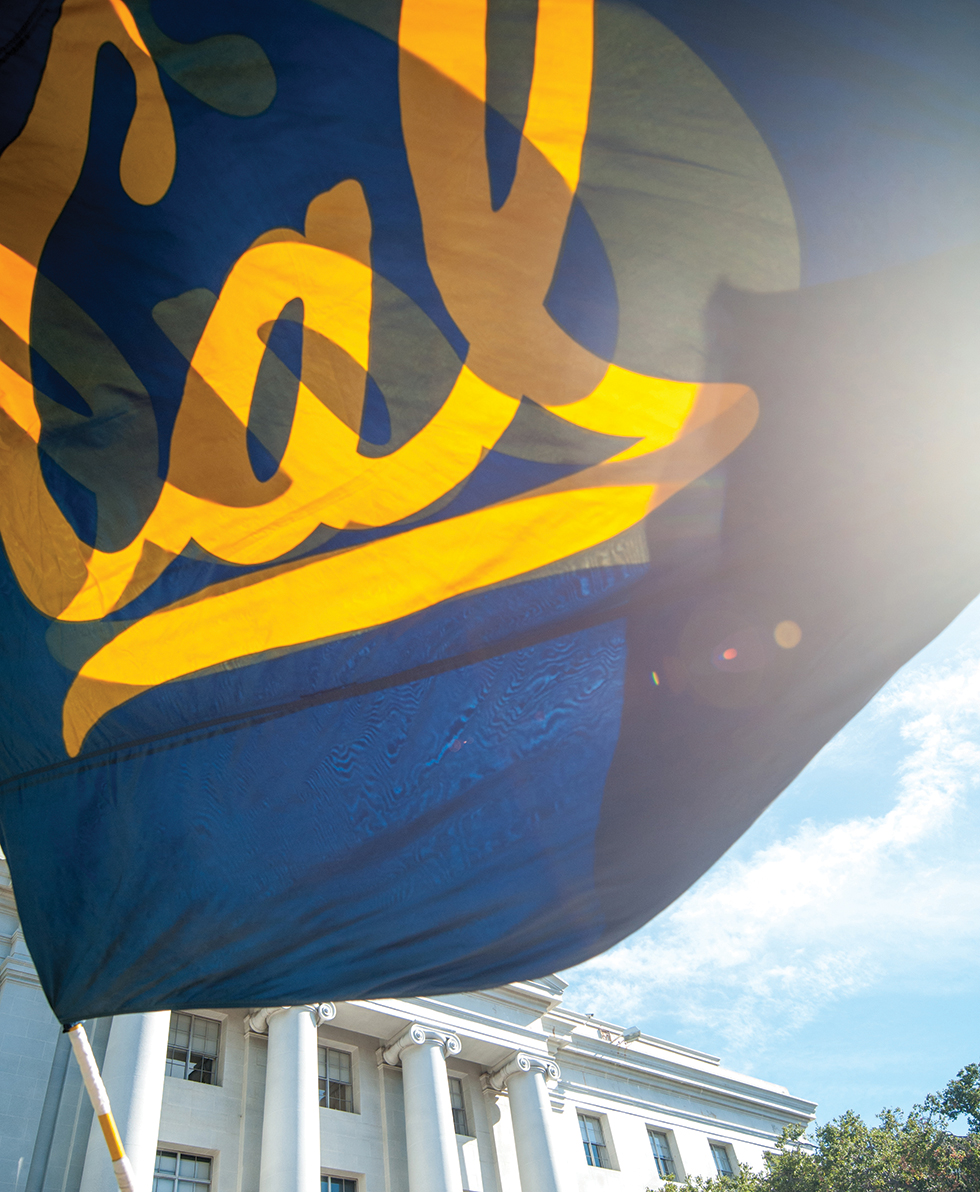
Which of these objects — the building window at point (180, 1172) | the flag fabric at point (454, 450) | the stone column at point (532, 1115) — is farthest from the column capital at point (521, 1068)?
the flag fabric at point (454, 450)

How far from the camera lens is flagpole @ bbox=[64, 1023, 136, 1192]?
3045 millimetres

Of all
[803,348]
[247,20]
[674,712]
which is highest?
[247,20]

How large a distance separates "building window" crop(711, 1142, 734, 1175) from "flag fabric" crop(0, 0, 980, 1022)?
109 ft

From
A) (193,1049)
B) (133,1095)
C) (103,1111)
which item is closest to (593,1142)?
(193,1049)

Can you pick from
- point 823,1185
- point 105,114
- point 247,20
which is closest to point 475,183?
point 247,20

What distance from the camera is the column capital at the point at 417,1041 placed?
837 inches

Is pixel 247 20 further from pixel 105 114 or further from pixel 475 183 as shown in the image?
pixel 475 183

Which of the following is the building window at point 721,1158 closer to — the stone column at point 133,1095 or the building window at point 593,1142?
the building window at point 593,1142

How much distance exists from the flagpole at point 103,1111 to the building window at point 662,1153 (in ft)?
97.0

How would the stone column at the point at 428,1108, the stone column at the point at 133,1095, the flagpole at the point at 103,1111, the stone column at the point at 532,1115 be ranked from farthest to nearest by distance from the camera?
the stone column at the point at 532,1115
the stone column at the point at 428,1108
the stone column at the point at 133,1095
the flagpole at the point at 103,1111

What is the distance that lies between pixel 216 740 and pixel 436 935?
97 centimetres

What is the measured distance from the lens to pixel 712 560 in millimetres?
2723

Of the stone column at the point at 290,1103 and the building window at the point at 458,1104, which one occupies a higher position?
the building window at the point at 458,1104

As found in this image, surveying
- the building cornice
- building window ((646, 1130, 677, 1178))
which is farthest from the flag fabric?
building window ((646, 1130, 677, 1178))
